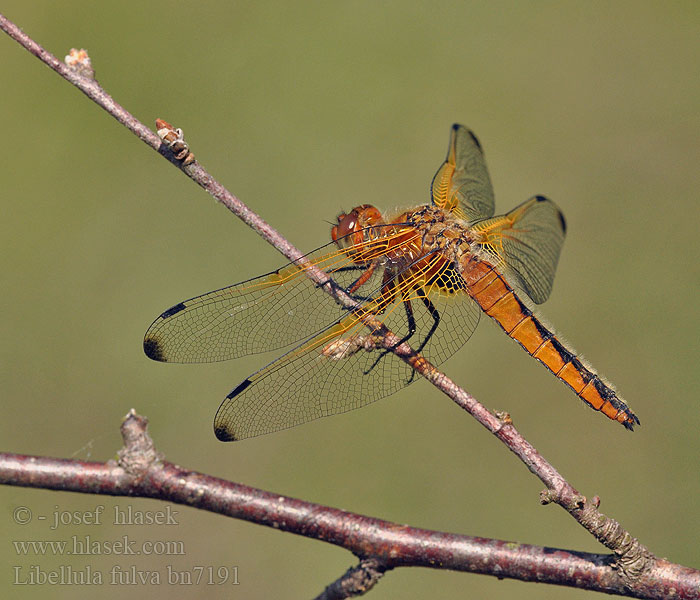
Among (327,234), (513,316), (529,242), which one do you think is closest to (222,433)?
(513,316)

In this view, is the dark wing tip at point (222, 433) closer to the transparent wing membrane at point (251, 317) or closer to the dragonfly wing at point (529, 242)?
the transparent wing membrane at point (251, 317)

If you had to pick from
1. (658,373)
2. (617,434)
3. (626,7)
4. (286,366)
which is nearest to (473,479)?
(617,434)

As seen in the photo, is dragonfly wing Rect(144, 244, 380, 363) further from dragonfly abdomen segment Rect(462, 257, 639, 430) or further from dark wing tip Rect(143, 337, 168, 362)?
dragonfly abdomen segment Rect(462, 257, 639, 430)

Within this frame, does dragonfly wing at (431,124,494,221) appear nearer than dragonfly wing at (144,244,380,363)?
No

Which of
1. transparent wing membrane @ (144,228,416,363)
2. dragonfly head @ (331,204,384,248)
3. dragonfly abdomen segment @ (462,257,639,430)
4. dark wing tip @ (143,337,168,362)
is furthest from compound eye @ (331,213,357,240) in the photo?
dark wing tip @ (143,337,168,362)

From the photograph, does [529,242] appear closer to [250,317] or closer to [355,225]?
[355,225]

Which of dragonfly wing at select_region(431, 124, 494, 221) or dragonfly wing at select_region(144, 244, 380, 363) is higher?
dragonfly wing at select_region(431, 124, 494, 221)
